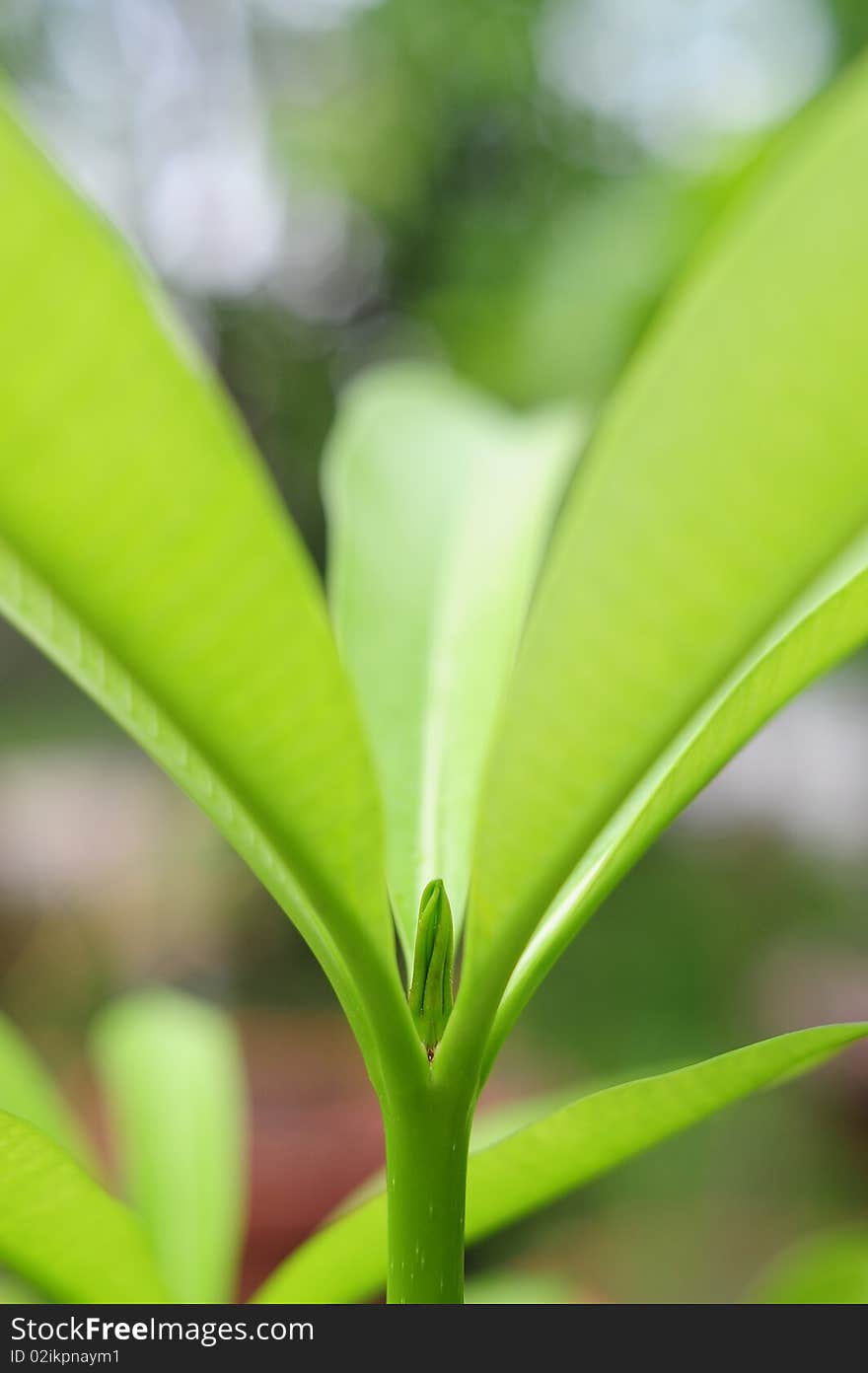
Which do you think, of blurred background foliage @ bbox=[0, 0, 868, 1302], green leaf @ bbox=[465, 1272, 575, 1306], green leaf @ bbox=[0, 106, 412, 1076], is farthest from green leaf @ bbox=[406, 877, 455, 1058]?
blurred background foliage @ bbox=[0, 0, 868, 1302]

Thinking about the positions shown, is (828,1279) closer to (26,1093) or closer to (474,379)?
(26,1093)

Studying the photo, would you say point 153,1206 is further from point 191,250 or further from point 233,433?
point 191,250

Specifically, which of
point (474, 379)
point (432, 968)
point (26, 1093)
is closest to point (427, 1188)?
point (432, 968)

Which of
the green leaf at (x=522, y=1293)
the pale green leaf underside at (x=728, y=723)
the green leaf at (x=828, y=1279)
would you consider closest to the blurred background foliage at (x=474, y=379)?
the green leaf at (x=522, y=1293)

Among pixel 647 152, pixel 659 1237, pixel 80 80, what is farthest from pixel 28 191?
pixel 80 80

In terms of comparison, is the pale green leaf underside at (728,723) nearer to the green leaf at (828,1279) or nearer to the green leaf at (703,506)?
the green leaf at (703,506)
